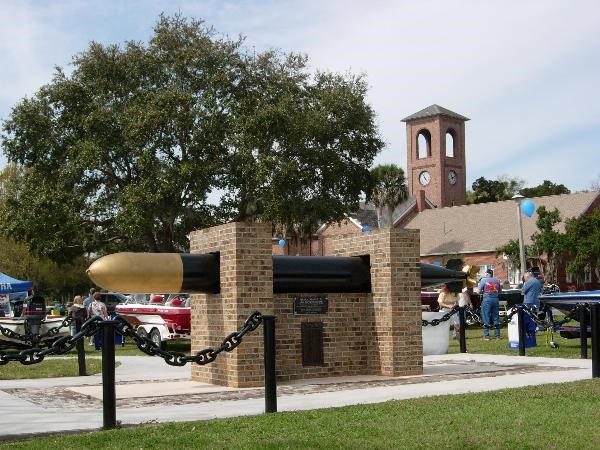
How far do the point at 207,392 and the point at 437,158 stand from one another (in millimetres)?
77164

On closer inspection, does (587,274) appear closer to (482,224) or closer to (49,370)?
(482,224)

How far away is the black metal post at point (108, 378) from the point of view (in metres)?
7.98

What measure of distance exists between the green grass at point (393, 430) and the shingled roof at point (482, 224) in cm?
5071

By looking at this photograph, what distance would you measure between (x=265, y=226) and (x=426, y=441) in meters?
5.20

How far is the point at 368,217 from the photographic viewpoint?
245 ft

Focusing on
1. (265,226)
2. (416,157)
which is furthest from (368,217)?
(265,226)

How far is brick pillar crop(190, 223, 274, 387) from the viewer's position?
1129 centimetres

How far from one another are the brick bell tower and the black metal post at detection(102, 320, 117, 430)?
77285mm

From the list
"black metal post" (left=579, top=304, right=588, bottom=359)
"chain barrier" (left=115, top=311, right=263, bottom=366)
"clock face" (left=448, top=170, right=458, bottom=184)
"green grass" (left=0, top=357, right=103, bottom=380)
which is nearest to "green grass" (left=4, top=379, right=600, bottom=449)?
"chain barrier" (left=115, top=311, right=263, bottom=366)

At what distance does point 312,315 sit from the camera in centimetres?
1220

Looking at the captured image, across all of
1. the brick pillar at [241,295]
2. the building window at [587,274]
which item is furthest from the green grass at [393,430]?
the building window at [587,274]

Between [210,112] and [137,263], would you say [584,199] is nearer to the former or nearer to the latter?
[210,112]

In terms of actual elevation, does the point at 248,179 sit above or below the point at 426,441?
above

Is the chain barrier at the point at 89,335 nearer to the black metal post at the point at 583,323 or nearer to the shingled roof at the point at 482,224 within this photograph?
the black metal post at the point at 583,323
